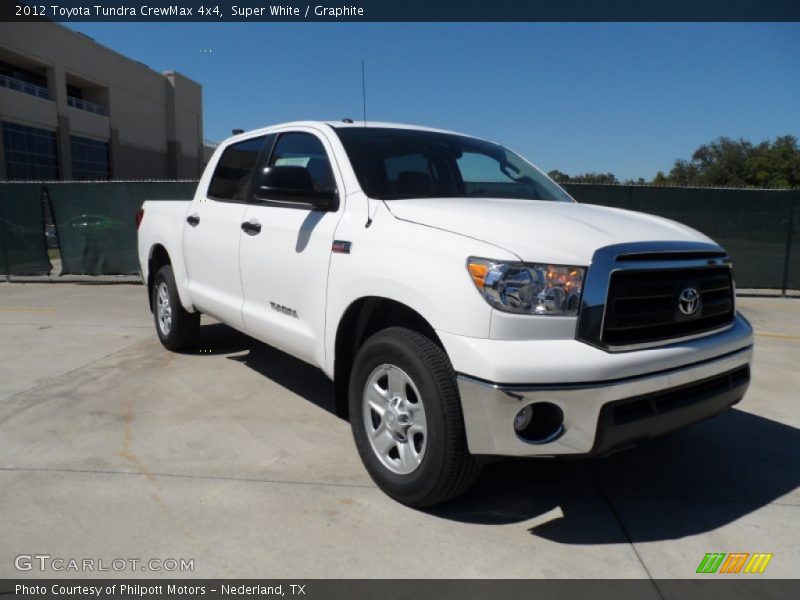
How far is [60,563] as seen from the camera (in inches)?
102

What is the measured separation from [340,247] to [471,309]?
1.06 metres

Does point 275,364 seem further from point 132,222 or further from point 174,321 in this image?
point 132,222

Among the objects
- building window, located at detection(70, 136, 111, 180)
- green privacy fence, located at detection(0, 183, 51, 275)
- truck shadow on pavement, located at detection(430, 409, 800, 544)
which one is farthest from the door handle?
building window, located at detection(70, 136, 111, 180)

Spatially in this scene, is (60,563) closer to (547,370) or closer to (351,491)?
(351,491)

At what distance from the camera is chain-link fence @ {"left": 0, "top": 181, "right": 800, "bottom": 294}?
1046 cm

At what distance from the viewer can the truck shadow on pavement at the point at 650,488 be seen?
296 cm

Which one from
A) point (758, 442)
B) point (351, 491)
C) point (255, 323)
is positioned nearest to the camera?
point (351, 491)

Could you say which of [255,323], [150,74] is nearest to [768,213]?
[255,323]

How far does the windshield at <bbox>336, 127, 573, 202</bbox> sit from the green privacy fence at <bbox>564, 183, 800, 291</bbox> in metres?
6.51

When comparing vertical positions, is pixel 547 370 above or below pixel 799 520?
above

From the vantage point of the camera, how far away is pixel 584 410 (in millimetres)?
2551

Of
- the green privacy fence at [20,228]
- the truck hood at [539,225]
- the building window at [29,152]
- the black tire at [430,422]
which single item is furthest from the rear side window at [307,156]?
the building window at [29,152]

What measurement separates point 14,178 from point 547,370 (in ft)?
147

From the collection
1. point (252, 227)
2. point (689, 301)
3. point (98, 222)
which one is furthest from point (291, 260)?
point (98, 222)
